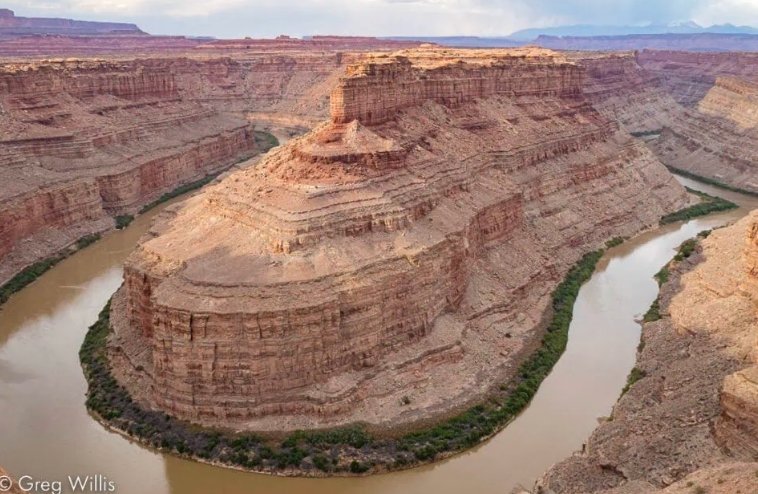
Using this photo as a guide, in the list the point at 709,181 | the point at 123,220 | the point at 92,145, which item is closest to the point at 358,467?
the point at 123,220

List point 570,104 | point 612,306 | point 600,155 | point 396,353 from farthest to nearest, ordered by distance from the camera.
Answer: point 570,104, point 600,155, point 612,306, point 396,353

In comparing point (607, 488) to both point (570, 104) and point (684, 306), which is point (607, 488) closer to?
point (684, 306)

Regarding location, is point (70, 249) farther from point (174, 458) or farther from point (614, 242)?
point (614, 242)

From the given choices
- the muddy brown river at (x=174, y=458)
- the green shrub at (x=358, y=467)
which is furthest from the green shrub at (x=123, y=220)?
the green shrub at (x=358, y=467)

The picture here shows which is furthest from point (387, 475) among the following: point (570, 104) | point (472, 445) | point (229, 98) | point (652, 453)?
point (229, 98)

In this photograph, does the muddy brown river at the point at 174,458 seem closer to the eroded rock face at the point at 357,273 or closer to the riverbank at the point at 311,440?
the riverbank at the point at 311,440

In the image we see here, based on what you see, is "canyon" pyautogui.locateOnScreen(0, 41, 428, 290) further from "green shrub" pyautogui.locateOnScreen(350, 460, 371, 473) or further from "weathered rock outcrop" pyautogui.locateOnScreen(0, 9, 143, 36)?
"weathered rock outcrop" pyautogui.locateOnScreen(0, 9, 143, 36)
